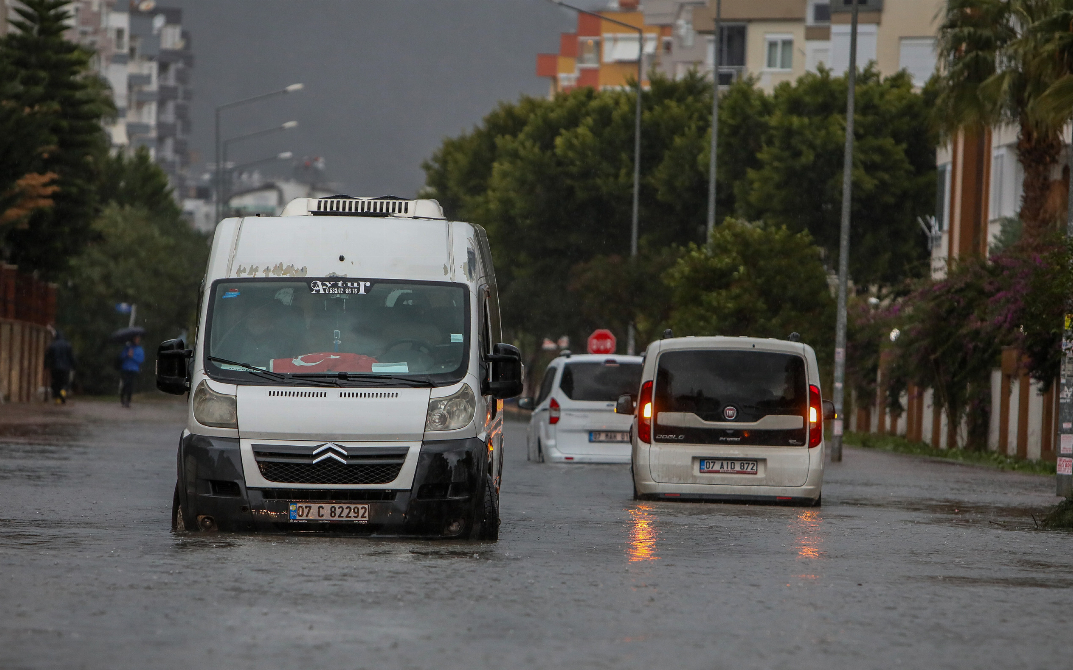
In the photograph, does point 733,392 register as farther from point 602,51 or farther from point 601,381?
point 602,51

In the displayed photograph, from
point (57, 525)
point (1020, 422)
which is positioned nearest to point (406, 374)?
point (57, 525)

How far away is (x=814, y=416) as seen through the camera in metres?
19.6

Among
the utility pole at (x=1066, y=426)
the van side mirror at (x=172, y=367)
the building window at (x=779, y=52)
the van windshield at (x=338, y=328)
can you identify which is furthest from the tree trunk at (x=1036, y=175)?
the building window at (x=779, y=52)

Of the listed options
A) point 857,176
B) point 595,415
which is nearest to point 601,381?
point 595,415

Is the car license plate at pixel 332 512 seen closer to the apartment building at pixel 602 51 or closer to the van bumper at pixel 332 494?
the van bumper at pixel 332 494

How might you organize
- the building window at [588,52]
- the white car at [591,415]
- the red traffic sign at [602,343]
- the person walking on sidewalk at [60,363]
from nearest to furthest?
the white car at [591,415], the person walking on sidewalk at [60,363], the red traffic sign at [602,343], the building window at [588,52]

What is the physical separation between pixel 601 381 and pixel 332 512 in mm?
15189

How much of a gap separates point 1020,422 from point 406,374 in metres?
26.4

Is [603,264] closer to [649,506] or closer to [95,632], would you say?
[649,506]

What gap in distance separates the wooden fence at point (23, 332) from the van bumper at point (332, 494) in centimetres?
3567

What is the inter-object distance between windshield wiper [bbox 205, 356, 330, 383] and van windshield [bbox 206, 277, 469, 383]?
0.01 meters

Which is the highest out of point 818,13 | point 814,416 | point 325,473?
point 818,13

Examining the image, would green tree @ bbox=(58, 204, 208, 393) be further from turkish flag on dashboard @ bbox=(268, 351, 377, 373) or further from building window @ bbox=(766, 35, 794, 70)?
turkish flag on dashboard @ bbox=(268, 351, 377, 373)

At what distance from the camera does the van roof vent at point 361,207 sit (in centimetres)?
1549
